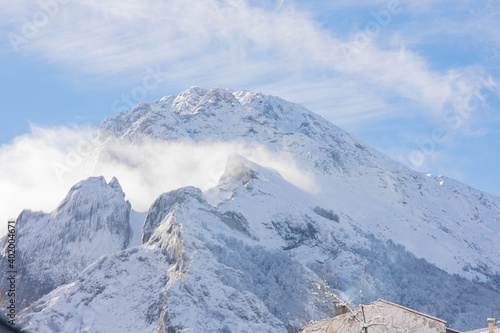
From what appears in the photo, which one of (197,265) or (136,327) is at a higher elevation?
(197,265)

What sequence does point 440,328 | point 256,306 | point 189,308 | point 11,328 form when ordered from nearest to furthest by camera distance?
1. point 11,328
2. point 440,328
3. point 189,308
4. point 256,306

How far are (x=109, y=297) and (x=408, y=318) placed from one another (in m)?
164

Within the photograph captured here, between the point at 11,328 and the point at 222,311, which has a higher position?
the point at 222,311

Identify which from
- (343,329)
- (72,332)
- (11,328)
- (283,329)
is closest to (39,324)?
(72,332)

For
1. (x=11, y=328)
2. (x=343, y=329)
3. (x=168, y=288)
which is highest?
(x=168, y=288)

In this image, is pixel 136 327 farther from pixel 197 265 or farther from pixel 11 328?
pixel 11 328

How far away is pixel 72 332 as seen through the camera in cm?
18700

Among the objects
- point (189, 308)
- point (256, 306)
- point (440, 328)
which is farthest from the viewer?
point (256, 306)

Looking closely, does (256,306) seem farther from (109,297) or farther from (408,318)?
(408,318)

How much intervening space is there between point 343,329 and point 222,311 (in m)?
142

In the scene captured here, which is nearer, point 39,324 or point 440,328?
point 440,328

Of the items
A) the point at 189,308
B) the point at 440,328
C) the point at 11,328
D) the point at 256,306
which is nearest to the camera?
the point at 11,328

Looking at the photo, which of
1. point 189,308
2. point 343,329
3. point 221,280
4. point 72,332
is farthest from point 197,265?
point 343,329

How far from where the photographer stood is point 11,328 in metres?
10.1
